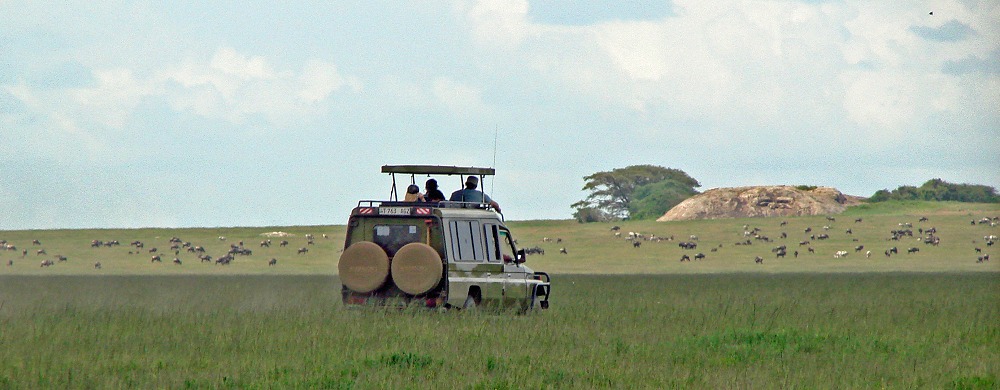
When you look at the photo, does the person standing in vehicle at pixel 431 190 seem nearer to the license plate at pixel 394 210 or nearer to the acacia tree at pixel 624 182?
the license plate at pixel 394 210

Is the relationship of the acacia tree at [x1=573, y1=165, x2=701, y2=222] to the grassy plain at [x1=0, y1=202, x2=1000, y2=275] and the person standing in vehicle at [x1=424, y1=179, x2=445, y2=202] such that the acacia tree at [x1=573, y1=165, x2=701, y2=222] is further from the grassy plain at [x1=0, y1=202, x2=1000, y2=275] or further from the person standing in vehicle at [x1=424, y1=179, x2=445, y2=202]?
the person standing in vehicle at [x1=424, y1=179, x2=445, y2=202]

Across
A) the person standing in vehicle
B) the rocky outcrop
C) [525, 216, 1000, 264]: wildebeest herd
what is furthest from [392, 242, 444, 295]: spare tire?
the rocky outcrop

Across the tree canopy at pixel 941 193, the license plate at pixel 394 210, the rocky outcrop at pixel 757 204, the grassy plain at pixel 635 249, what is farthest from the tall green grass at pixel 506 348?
the tree canopy at pixel 941 193

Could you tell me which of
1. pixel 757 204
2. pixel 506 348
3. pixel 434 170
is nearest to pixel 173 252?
pixel 757 204

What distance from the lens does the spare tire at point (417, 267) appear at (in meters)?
23.4

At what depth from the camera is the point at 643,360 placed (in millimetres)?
18281

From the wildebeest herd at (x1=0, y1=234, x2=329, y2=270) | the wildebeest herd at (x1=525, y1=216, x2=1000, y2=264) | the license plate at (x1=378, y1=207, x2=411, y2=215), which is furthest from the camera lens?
the wildebeest herd at (x1=525, y1=216, x2=1000, y2=264)

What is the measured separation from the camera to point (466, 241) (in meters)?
24.5

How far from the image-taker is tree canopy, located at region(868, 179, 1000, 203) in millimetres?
133500

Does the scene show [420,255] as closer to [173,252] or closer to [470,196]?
[470,196]

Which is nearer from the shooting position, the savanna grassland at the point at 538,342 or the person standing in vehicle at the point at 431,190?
the savanna grassland at the point at 538,342

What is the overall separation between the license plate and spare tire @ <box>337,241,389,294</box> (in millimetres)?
635

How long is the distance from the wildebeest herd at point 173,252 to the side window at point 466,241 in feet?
181

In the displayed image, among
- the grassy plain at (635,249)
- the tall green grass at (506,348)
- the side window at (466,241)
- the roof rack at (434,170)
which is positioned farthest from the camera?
the grassy plain at (635,249)
